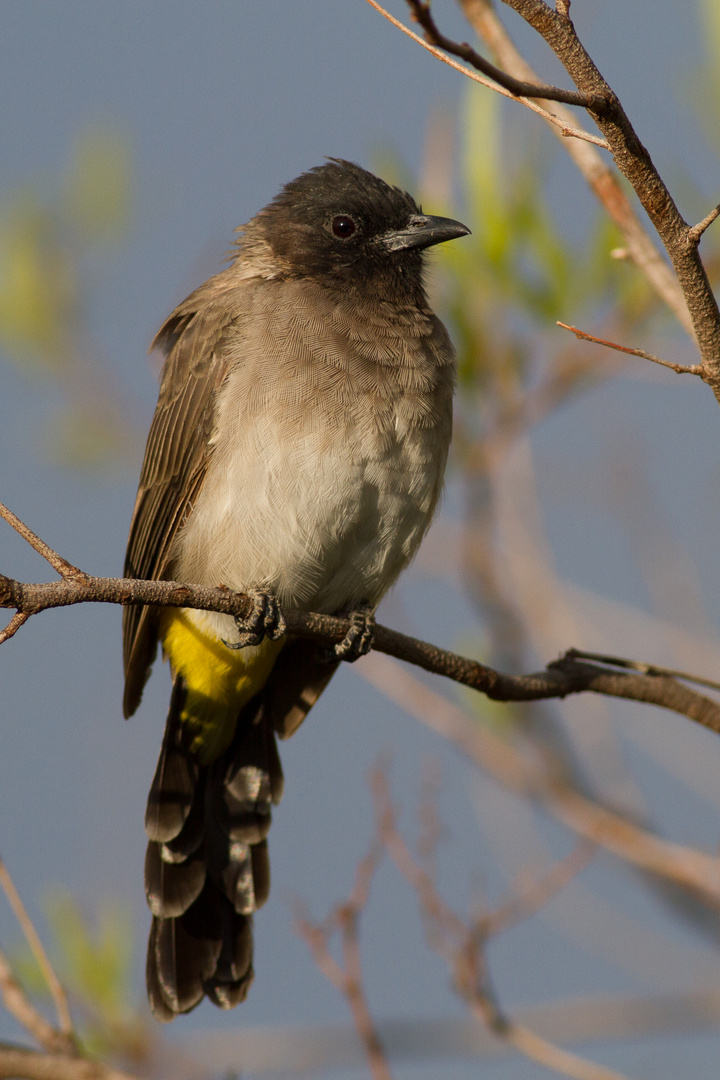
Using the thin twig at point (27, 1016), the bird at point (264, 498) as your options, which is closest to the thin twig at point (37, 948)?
the thin twig at point (27, 1016)

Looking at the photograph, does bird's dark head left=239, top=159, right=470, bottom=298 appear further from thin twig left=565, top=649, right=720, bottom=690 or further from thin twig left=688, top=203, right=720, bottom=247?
thin twig left=688, top=203, right=720, bottom=247

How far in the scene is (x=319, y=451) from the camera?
152 inches

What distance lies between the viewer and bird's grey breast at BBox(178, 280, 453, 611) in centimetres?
388

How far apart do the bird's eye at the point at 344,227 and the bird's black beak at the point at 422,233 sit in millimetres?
128

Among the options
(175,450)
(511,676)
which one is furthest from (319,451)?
(511,676)

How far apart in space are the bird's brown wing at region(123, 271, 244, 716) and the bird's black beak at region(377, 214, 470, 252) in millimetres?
671

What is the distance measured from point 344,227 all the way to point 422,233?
368mm

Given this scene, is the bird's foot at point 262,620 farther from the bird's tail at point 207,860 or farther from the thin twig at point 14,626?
the thin twig at point 14,626

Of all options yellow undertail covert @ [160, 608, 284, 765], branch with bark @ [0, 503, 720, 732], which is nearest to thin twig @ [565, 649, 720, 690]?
branch with bark @ [0, 503, 720, 732]

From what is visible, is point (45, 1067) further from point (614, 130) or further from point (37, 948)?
point (614, 130)

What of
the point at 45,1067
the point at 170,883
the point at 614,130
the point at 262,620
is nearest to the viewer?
the point at 614,130

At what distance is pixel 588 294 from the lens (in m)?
4.46

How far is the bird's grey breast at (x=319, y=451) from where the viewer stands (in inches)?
153

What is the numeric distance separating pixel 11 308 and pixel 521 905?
12.2 ft
